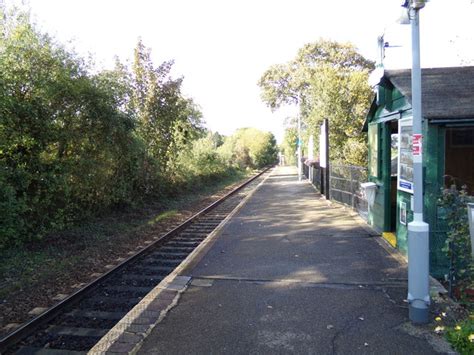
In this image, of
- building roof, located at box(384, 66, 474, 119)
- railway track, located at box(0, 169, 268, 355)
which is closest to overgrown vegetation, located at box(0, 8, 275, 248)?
railway track, located at box(0, 169, 268, 355)

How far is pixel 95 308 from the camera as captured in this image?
5.66m

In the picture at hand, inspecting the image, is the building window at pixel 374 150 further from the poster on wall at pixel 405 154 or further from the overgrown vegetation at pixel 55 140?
the overgrown vegetation at pixel 55 140

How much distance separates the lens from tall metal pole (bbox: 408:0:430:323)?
15.3ft

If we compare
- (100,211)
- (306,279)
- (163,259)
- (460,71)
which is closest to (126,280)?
(163,259)

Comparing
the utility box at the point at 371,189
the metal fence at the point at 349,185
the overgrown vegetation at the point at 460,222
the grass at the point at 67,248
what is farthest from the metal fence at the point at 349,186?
the overgrown vegetation at the point at 460,222

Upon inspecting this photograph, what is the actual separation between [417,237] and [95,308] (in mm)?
4212

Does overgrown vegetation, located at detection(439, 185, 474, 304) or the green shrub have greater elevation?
overgrown vegetation, located at detection(439, 185, 474, 304)

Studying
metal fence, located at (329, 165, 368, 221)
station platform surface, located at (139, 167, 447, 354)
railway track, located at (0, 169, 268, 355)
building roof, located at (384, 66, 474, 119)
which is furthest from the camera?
metal fence, located at (329, 165, 368, 221)

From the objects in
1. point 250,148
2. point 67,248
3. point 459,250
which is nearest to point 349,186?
point 459,250

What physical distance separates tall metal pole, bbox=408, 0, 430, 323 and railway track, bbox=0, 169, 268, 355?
11.7 feet

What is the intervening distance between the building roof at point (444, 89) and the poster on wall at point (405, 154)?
20.6 inches

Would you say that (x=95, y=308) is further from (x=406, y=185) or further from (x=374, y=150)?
(x=374, y=150)

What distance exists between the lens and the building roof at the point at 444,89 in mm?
6168

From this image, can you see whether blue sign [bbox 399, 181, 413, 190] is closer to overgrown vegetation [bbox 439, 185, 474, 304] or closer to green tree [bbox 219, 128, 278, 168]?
overgrown vegetation [bbox 439, 185, 474, 304]
